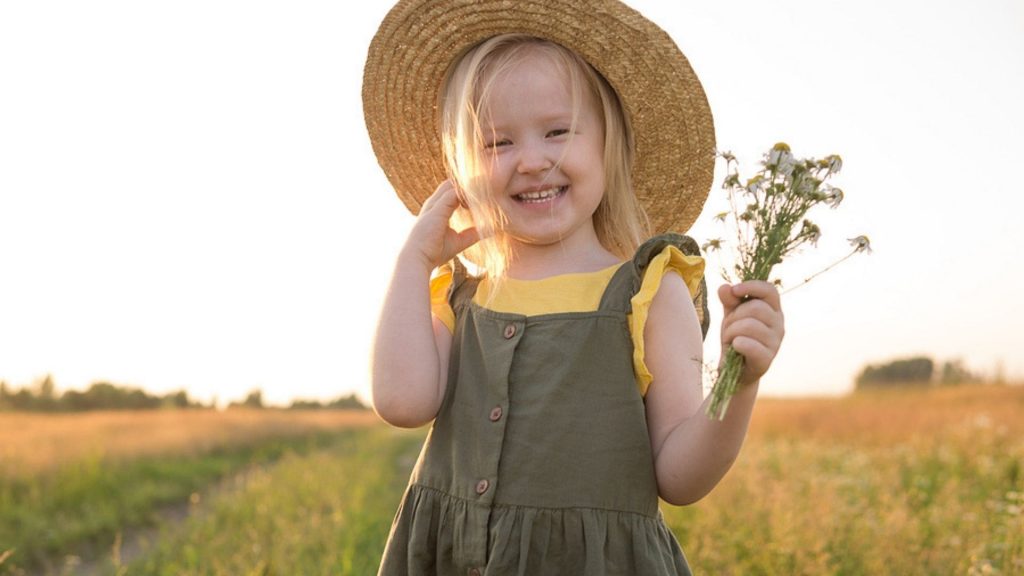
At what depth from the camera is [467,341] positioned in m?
2.52

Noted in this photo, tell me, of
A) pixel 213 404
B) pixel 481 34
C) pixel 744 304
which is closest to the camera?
pixel 744 304

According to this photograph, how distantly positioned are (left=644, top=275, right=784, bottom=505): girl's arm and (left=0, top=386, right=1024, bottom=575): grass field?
2.03m

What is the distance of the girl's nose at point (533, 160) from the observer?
2.42 meters

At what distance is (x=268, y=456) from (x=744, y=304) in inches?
649

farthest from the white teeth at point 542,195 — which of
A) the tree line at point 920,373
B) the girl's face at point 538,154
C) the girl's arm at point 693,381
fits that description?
the tree line at point 920,373

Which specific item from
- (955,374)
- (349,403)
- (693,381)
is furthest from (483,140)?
(349,403)

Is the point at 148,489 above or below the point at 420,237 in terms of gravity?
below

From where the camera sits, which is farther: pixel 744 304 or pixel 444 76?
pixel 444 76

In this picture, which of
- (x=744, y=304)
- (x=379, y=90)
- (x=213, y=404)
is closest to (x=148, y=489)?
(x=379, y=90)

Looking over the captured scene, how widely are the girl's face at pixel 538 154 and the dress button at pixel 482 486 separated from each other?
0.64m

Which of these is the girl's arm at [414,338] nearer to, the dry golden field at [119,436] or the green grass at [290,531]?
the green grass at [290,531]

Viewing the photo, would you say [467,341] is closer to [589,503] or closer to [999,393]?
[589,503]

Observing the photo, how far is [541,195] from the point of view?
98.4 inches

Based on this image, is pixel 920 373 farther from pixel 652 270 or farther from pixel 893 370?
pixel 652 270
